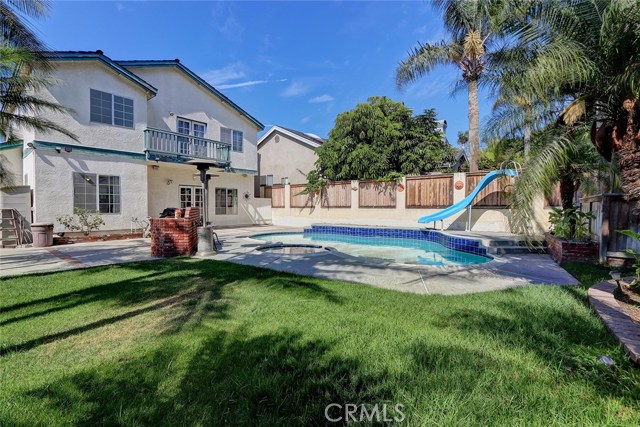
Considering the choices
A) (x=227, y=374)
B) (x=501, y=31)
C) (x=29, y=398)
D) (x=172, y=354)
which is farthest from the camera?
(x=501, y=31)

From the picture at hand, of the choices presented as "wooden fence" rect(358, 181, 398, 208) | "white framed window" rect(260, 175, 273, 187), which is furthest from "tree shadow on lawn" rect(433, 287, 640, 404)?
"white framed window" rect(260, 175, 273, 187)

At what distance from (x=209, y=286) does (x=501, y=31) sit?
776 centimetres

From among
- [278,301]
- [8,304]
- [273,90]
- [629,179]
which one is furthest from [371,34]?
[8,304]

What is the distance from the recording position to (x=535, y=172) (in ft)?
15.4

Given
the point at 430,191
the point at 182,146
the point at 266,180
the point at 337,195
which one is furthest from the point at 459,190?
the point at 266,180

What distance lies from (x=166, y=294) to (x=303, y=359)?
3.10 metres

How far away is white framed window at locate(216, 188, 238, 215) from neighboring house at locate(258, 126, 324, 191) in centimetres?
486

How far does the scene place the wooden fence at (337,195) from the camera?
17641 mm

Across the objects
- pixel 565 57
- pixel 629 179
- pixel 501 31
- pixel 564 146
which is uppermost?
pixel 501 31

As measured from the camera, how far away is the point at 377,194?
16.5 m

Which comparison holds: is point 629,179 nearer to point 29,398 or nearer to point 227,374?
point 227,374

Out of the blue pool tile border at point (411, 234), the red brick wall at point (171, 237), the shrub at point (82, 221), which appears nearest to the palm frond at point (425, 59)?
the blue pool tile border at point (411, 234)

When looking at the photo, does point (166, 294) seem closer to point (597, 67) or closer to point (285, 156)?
point (597, 67)

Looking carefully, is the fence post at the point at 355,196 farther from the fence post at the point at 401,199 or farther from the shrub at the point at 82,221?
the shrub at the point at 82,221
